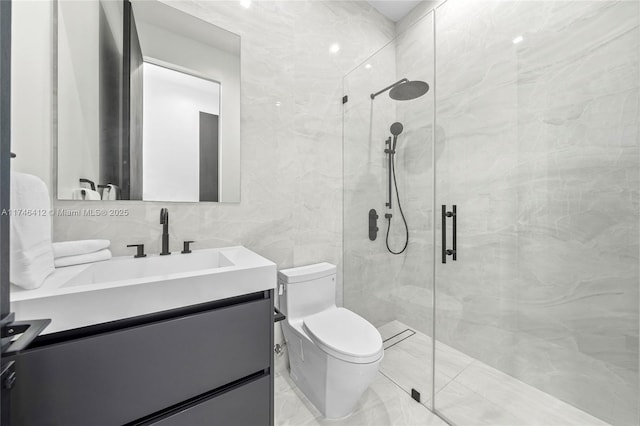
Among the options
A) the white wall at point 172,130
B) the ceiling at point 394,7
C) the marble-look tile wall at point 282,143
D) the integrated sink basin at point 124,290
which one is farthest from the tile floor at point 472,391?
the ceiling at point 394,7

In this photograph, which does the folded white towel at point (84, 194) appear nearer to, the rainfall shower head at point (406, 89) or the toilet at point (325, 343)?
the toilet at point (325, 343)

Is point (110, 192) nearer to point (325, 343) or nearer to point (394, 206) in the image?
point (325, 343)

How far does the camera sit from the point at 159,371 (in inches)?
28.6

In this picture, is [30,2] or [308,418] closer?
[30,2]

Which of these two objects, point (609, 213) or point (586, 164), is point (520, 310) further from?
point (586, 164)

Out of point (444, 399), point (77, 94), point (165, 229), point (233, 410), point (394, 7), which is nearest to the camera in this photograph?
point (233, 410)

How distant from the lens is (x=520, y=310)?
4.86ft

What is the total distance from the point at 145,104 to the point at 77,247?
0.69 meters

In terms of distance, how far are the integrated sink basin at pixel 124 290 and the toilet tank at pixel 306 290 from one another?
17.2 inches

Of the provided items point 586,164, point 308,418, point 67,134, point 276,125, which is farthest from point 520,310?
point 67,134

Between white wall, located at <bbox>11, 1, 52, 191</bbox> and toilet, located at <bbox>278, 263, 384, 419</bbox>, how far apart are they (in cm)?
114

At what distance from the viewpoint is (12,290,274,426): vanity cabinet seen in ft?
1.97

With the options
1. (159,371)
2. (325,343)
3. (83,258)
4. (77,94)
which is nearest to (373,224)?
(325,343)

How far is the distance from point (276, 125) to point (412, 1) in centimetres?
154
